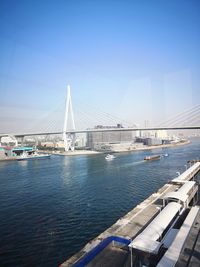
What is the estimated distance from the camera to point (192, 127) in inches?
716

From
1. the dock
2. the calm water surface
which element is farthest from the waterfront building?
the dock

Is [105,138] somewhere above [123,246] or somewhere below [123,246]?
above

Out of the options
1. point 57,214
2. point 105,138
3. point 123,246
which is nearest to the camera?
point 123,246

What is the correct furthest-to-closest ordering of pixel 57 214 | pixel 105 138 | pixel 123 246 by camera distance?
1. pixel 105 138
2. pixel 57 214
3. pixel 123 246

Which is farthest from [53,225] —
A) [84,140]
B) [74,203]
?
[84,140]

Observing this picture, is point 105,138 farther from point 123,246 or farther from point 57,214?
point 123,246

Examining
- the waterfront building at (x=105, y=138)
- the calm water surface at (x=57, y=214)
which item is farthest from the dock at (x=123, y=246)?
the waterfront building at (x=105, y=138)

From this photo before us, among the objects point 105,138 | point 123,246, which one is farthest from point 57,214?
point 105,138

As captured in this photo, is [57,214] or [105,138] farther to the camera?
[105,138]

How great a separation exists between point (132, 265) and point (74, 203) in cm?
396

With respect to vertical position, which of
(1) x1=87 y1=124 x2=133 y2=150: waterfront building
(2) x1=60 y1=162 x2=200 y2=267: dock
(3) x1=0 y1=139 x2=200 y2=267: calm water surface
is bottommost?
(3) x1=0 y1=139 x2=200 y2=267: calm water surface

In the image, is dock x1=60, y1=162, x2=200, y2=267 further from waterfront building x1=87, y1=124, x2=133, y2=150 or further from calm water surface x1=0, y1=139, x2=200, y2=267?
waterfront building x1=87, y1=124, x2=133, y2=150

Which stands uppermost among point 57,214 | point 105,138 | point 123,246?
point 105,138

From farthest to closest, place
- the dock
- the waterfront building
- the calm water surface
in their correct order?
1. the waterfront building
2. the calm water surface
3. the dock
